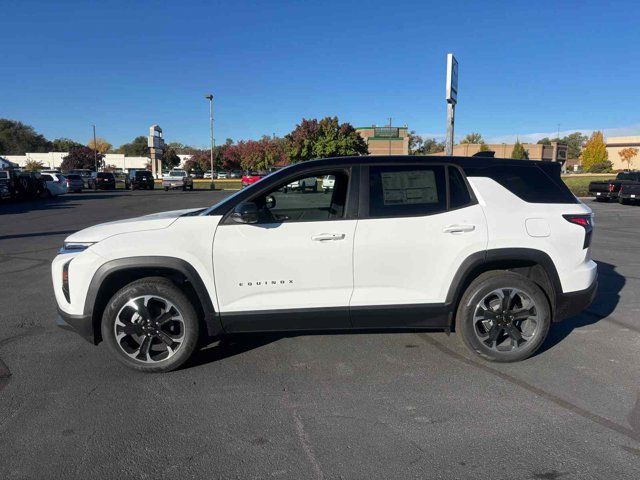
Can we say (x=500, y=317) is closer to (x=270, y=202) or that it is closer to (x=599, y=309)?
(x=270, y=202)

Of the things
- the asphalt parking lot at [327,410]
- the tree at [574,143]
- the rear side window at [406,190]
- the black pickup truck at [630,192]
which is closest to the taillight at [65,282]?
the asphalt parking lot at [327,410]

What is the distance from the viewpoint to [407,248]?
3.93 metres

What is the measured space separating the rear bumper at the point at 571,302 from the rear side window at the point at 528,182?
33.9 inches

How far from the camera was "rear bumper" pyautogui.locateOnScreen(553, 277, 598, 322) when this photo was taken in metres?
4.15

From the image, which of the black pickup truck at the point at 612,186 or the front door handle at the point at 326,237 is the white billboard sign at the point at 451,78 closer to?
the front door handle at the point at 326,237

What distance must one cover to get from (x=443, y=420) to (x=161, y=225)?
2727mm

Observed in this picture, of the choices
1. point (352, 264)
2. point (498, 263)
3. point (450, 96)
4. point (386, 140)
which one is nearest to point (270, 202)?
point (352, 264)

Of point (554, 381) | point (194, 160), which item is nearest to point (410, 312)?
point (554, 381)

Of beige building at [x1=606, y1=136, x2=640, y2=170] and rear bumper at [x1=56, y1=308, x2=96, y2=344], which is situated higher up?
beige building at [x1=606, y1=136, x2=640, y2=170]

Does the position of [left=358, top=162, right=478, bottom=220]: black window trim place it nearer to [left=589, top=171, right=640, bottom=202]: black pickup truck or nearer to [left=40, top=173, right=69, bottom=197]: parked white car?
[left=589, top=171, right=640, bottom=202]: black pickup truck

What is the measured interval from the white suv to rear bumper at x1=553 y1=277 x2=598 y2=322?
0.01 meters

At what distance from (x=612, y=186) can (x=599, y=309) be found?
24600 millimetres

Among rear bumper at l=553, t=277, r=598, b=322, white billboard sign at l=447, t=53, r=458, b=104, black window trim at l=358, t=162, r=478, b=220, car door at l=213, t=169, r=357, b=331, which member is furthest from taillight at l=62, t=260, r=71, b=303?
white billboard sign at l=447, t=53, r=458, b=104

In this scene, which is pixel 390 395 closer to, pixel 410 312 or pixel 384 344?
pixel 410 312
